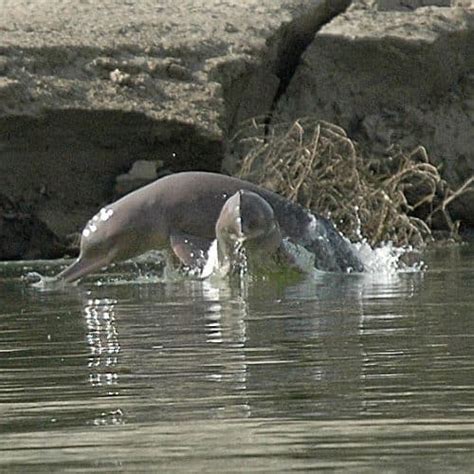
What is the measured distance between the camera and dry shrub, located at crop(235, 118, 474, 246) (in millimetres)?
15797

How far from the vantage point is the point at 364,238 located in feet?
50.7

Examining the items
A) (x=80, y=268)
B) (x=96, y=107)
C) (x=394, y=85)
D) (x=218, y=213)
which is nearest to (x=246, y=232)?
(x=218, y=213)

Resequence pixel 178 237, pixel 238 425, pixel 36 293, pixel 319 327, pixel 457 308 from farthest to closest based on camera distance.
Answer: pixel 178 237 < pixel 36 293 < pixel 457 308 < pixel 319 327 < pixel 238 425

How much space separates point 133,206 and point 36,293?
74.9 inches

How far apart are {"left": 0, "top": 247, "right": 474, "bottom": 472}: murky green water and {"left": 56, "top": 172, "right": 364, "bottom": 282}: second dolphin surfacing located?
11.0ft

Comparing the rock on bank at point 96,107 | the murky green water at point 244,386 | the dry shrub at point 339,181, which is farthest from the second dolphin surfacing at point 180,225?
the rock on bank at point 96,107

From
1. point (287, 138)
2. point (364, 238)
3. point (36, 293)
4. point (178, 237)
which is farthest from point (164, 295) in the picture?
point (287, 138)

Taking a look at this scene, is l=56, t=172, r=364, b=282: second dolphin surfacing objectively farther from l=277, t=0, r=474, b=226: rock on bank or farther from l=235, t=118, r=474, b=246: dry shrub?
l=277, t=0, r=474, b=226: rock on bank

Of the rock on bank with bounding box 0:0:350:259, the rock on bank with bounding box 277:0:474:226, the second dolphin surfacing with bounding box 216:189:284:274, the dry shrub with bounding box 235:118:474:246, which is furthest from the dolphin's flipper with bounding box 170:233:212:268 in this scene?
the rock on bank with bounding box 277:0:474:226

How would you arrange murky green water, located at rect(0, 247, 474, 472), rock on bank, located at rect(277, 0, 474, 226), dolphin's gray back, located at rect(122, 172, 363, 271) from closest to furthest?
murky green water, located at rect(0, 247, 474, 472)
dolphin's gray back, located at rect(122, 172, 363, 271)
rock on bank, located at rect(277, 0, 474, 226)

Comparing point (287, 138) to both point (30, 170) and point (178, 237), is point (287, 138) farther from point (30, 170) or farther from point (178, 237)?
point (178, 237)

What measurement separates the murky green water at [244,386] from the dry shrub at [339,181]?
6.75 metres

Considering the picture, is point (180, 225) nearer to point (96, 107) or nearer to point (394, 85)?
point (96, 107)

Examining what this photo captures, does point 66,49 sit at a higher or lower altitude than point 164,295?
higher
